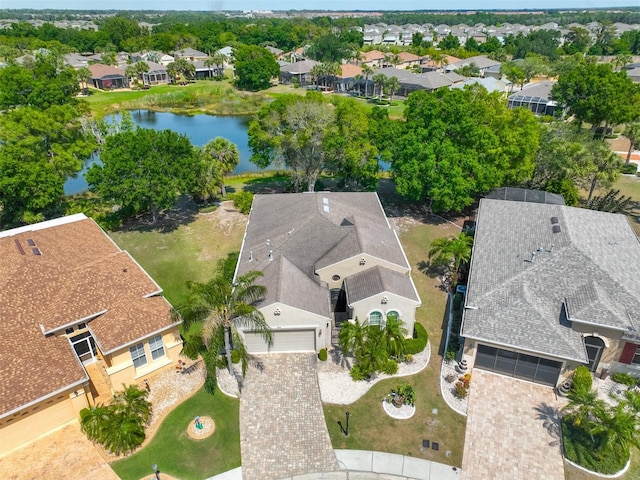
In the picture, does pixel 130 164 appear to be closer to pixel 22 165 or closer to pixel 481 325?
pixel 22 165

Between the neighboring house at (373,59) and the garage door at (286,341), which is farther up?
the neighboring house at (373,59)

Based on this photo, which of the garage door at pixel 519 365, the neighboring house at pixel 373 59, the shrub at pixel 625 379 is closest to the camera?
the garage door at pixel 519 365

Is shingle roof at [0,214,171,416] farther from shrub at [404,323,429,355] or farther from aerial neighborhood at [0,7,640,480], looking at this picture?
shrub at [404,323,429,355]

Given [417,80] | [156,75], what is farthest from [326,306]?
[156,75]

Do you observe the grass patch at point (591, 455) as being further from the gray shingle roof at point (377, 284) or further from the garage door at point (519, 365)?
the gray shingle roof at point (377, 284)

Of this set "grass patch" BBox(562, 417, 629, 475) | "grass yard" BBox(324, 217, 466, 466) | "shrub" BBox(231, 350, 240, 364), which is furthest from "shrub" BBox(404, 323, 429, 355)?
"shrub" BBox(231, 350, 240, 364)

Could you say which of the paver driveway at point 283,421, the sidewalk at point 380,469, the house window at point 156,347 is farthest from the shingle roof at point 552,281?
the house window at point 156,347
